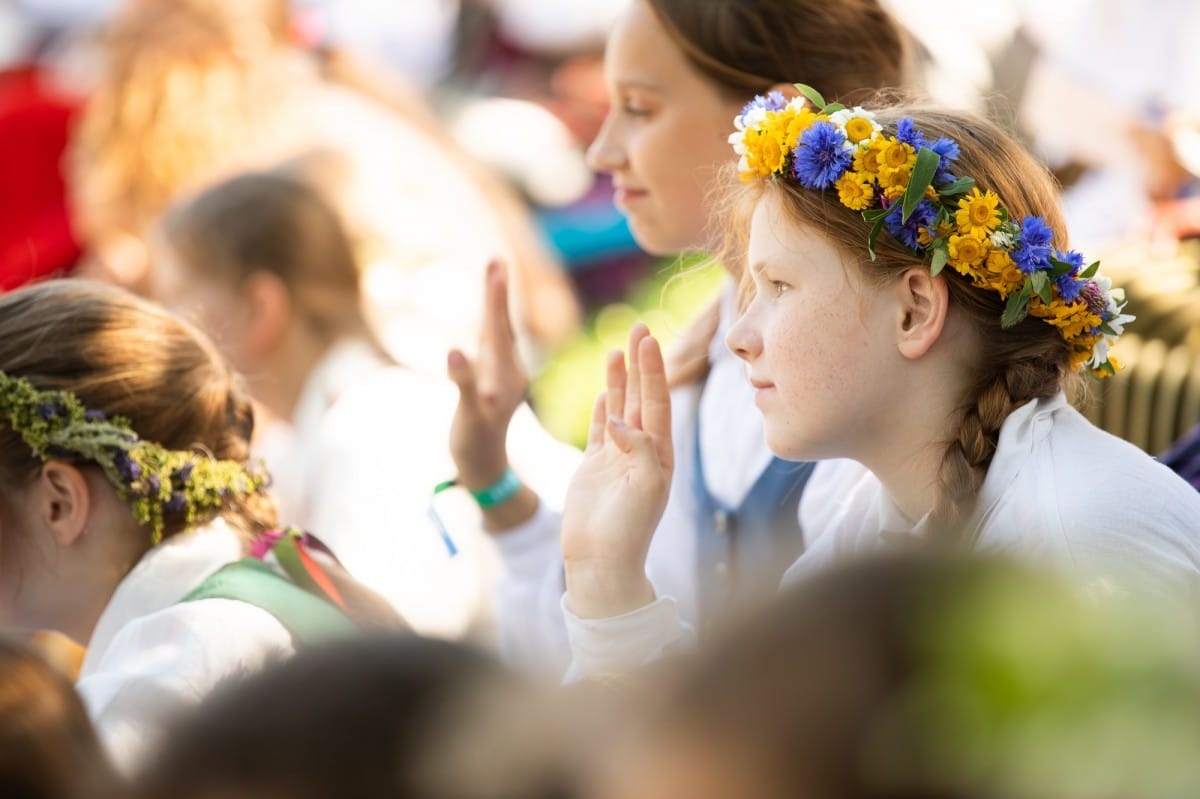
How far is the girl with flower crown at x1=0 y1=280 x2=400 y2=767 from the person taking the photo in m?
2.47

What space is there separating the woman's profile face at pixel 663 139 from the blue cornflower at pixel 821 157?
2.00ft

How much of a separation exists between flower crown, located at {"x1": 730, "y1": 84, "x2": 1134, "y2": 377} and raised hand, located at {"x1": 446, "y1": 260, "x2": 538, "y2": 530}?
846mm

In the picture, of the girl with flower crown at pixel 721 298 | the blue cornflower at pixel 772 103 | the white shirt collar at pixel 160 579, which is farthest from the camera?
the girl with flower crown at pixel 721 298

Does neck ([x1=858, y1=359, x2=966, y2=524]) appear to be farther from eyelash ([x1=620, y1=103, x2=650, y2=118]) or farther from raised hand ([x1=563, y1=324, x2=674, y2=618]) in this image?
eyelash ([x1=620, y1=103, x2=650, y2=118])

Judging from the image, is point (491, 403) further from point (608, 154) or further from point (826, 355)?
point (826, 355)

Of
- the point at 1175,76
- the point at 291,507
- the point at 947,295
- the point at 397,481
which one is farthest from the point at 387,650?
the point at 1175,76

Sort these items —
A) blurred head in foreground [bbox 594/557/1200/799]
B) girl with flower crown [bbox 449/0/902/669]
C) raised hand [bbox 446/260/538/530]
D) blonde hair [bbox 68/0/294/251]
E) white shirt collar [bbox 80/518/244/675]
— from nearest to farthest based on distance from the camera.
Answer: blurred head in foreground [bbox 594/557/1200/799], white shirt collar [bbox 80/518/244/675], girl with flower crown [bbox 449/0/902/669], raised hand [bbox 446/260/538/530], blonde hair [bbox 68/0/294/251]

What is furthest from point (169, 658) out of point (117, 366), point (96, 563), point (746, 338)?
point (746, 338)

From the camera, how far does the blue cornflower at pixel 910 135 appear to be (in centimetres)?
218

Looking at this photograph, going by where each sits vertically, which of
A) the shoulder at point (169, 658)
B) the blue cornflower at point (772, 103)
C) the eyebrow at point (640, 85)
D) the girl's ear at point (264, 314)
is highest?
the blue cornflower at point (772, 103)

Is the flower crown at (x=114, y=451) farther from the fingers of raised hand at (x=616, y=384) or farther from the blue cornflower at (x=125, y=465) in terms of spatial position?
the fingers of raised hand at (x=616, y=384)

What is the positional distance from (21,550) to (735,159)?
1325 mm

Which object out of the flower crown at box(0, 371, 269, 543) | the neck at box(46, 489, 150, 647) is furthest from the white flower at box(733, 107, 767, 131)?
the neck at box(46, 489, 150, 647)

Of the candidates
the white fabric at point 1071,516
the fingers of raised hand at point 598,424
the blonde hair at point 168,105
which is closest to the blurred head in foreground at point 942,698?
the white fabric at point 1071,516
